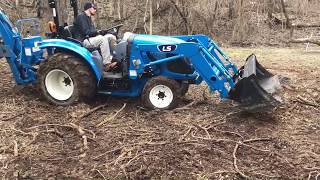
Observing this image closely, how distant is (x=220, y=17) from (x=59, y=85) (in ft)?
36.0

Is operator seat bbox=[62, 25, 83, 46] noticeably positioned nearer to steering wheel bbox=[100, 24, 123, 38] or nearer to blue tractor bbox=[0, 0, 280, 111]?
blue tractor bbox=[0, 0, 280, 111]

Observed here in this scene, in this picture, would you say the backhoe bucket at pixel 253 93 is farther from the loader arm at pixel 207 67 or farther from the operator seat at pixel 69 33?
the operator seat at pixel 69 33

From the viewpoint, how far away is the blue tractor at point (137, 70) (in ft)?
23.1

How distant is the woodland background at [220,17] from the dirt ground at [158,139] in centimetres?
928

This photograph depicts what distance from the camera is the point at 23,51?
802 cm

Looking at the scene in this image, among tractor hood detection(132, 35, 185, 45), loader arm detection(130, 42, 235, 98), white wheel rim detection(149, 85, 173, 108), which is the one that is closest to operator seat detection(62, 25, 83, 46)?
tractor hood detection(132, 35, 185, 45)

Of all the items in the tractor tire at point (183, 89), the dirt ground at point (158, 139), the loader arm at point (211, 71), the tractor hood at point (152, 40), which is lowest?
the dirt ground at point (158, 139)

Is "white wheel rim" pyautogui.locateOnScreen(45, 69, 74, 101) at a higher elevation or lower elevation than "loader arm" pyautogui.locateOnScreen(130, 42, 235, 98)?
lower

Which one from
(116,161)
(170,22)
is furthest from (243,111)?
(170,22)

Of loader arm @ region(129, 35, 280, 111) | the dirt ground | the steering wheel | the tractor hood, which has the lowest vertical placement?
the dirt ground

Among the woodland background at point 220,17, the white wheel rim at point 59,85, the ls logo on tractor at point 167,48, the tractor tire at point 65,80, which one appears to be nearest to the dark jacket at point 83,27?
the tractor tire at point 65,80

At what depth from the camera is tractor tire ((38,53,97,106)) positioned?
750 cm

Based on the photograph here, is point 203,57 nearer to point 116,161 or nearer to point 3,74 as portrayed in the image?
point 116,161

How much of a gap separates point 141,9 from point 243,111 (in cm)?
1257
